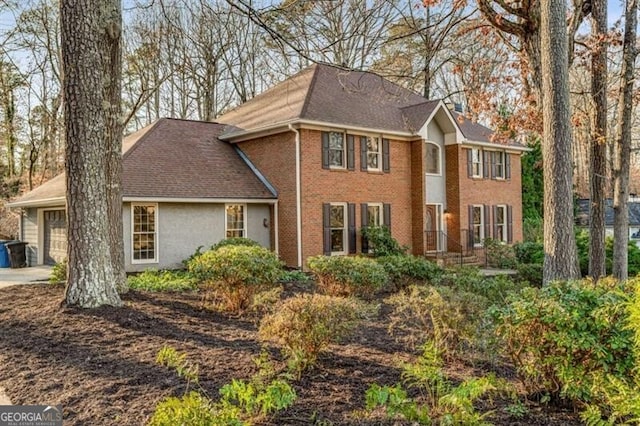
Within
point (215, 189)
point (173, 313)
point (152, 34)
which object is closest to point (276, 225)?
point (215, 189)

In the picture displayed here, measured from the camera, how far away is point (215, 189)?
624 inches

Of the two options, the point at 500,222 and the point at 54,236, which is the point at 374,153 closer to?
the point at 500,222

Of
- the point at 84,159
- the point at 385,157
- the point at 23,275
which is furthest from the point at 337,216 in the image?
the point at 84,159

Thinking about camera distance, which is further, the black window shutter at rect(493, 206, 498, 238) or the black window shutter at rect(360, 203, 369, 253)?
the black window shutter at rect(493, 206, 498, 238)

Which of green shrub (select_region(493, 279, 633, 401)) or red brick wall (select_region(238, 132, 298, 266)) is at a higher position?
red brick wall (select_region(238, 132, 298, 266))

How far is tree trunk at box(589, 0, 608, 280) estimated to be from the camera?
1144 centimetres

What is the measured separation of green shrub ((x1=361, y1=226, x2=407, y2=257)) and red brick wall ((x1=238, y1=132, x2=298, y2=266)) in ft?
8.84

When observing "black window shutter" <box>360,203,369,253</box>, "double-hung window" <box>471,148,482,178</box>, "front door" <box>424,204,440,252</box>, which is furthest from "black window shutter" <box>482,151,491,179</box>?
"black window shutter" <box>360,203,369,253</box>

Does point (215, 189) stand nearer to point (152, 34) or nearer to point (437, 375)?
point (152, 34)

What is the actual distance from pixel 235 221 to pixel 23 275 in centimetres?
649

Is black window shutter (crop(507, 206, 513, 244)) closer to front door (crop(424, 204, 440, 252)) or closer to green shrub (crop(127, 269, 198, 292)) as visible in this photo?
front door (crop(424, 204, 440, 252))

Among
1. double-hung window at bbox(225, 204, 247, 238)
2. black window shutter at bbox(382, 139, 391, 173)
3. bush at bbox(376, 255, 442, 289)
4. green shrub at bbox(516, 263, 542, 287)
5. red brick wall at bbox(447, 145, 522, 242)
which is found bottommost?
green shrub at bbox(516, 263, 542, 287)

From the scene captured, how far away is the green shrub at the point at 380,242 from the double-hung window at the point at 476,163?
20.0 feet

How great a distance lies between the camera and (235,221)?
16531mm
